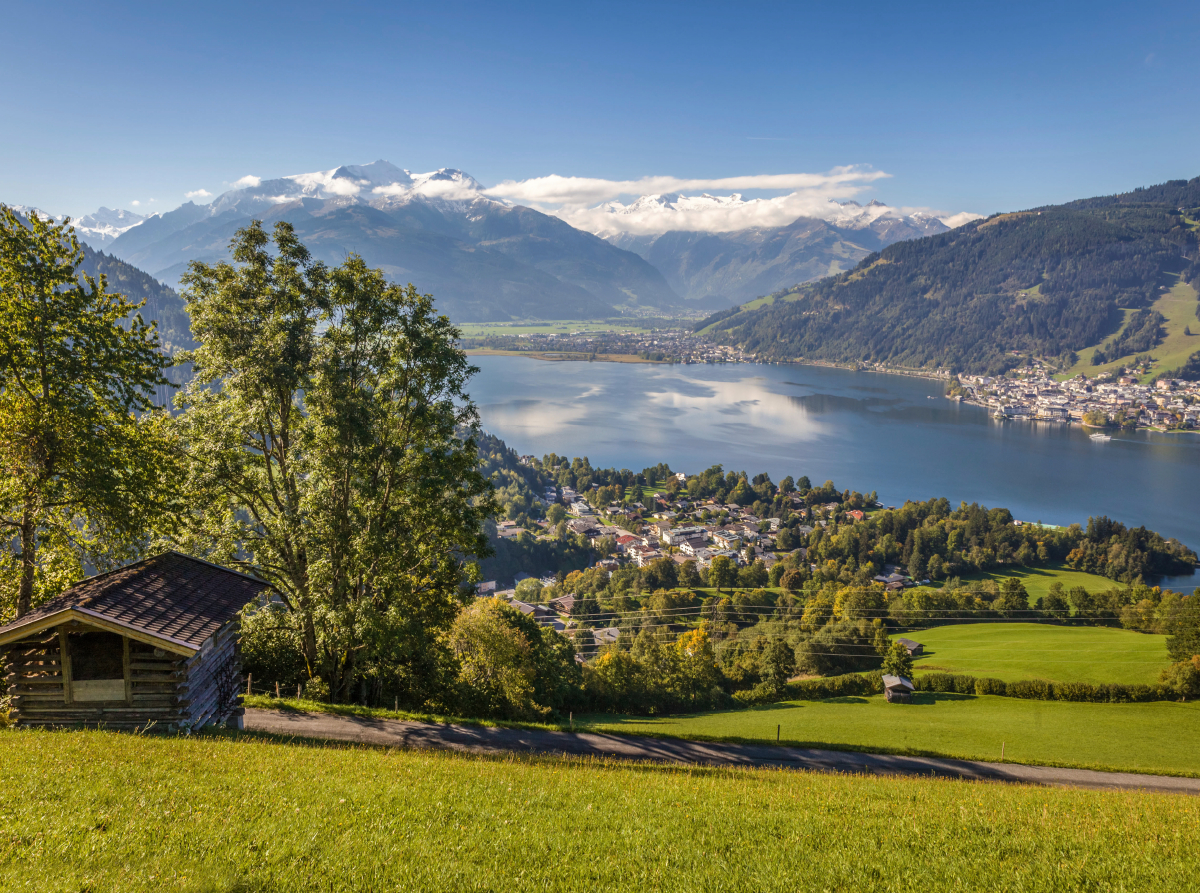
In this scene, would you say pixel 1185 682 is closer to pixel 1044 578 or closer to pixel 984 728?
pixel 984 728

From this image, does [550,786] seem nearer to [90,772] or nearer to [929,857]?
[929,857]

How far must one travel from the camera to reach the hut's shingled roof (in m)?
8.13

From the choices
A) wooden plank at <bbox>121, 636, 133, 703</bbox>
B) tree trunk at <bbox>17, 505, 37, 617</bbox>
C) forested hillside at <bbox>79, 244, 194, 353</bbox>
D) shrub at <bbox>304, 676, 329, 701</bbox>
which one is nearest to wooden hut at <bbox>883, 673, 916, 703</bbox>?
shrub at <bbox>304, 676, 329, 701</bbox>

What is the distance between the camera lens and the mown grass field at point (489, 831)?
4.79 meters

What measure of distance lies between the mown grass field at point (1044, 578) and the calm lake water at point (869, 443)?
776 centimetres

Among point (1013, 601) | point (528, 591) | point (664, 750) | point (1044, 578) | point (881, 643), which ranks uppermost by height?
point (664, 750)

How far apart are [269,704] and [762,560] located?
50.1 m

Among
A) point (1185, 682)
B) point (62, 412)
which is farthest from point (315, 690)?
point (1185, 682)

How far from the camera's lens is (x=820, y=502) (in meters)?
69.8

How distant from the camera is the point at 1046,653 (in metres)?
29.0

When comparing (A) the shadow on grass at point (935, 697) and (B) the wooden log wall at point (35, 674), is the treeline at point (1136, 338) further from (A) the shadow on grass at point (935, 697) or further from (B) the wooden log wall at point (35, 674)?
(B) the wooden log wall at point (35, 674)

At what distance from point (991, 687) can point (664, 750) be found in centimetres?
1944

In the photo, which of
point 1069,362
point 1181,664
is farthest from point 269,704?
point 1069,362

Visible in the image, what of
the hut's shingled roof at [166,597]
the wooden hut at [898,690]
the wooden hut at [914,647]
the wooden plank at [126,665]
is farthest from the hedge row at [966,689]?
the wooden plank at [126,665]
